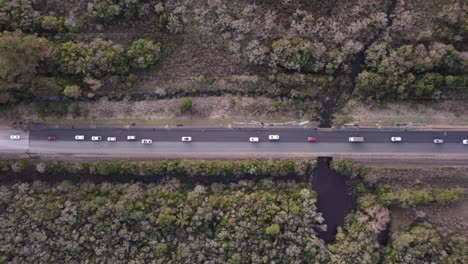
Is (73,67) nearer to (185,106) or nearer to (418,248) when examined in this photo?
(185,106)

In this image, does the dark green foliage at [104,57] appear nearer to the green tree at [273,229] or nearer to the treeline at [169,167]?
the treeline at [169,167]

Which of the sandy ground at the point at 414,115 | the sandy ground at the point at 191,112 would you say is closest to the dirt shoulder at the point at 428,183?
the sandy ground at the point at 414,115

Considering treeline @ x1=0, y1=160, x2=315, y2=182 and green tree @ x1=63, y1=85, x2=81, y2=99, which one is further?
treeline @ x1=0, y1=160, x2=315, y2=182

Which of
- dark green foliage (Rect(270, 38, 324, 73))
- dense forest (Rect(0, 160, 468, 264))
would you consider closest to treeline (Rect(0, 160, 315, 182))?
dense forest (Rect(0, 160, 468, 264))

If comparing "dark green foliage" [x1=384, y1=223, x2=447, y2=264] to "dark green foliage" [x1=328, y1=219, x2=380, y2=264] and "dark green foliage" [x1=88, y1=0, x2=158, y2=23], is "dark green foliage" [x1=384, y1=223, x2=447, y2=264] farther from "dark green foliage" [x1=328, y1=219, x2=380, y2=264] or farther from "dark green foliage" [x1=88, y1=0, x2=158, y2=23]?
"dark green foliage" [x1=88, y1=0, x2=158, y2=23]

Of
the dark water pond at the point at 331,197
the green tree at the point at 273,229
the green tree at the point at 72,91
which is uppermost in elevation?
the green tree at the point at 72,91
